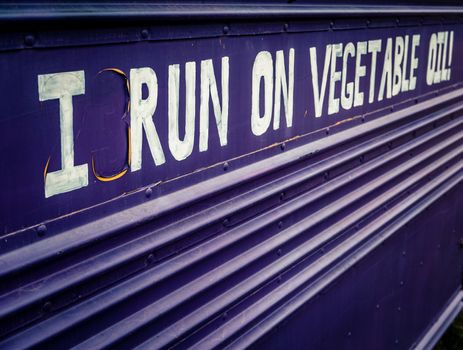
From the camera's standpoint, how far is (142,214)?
128cm

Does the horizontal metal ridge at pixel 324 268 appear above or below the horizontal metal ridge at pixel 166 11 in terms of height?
below

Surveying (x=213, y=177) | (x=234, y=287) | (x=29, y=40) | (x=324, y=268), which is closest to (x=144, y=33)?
(x=29, y=40)

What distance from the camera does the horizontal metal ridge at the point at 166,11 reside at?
1.02 m

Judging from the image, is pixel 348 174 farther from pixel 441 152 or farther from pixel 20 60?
pixel 20 60

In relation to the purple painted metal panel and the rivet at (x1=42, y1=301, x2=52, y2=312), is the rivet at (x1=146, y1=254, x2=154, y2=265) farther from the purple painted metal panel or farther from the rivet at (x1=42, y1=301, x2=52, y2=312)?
the rivet at (x1=42, y1=301, x2=52, y2=312)

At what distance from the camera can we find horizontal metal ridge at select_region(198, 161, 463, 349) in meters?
1.63

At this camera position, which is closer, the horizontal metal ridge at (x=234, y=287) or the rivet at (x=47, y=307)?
the rivet at (x=47, y=307)

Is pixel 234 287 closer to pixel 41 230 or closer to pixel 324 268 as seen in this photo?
pixel 324 268

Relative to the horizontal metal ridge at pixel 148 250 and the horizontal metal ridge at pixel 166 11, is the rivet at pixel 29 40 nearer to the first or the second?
the horizontal metal ridge at pixel 166 11

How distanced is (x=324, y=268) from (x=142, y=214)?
0.85 metres

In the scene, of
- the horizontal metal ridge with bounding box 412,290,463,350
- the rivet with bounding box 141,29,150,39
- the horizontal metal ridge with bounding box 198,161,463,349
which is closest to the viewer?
the rivet with bounding box 141,29,150,39

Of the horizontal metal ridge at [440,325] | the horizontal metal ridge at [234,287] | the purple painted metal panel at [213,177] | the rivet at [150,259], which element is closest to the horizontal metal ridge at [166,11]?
the purple painted metal panel at [213,177]

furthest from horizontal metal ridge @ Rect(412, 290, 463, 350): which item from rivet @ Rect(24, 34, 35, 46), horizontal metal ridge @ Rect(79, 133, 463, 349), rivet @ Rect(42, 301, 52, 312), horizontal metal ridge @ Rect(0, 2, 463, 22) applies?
rivet @ Rect(24, 34, 35, 46)

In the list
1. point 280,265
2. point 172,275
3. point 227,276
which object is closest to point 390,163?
point 280,265
